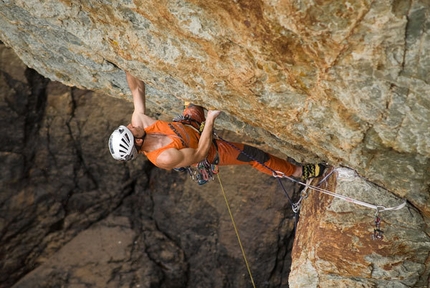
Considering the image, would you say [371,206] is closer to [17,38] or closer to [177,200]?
[17,38]

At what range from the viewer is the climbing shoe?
15.6 feet

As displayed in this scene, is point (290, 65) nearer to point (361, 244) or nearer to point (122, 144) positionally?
point (122, 144)

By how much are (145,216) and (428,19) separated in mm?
7162

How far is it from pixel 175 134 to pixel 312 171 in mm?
1444

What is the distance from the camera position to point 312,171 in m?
4.82

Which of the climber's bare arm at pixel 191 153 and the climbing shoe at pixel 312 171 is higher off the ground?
the climbing shoe at pixel 312 171

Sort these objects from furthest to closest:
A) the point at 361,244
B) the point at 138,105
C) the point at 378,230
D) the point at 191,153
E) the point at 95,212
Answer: the point at 95,212 → the point at 138,105 → the point at 191,153 → the point at 361,244 → the point at 378,230

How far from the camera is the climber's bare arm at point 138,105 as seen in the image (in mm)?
4715

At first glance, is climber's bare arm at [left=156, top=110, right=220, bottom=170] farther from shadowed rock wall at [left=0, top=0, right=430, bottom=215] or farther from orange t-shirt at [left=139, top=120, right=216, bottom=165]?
shadowed rock wall at [left=0, top=0, right=430, bottom=215]

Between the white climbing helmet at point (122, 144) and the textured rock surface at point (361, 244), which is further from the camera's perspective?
the white climbing helmet at point (122, 144)

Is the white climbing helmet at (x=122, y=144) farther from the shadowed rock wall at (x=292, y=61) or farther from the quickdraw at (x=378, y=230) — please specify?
the quickdraw at (x=378, y=230)

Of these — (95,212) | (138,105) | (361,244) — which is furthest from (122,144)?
(95,212)

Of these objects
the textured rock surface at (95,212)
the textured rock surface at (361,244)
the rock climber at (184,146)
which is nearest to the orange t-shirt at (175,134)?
the rock climber at (184,146)

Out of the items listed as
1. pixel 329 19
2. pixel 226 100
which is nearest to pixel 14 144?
pixel 226 100
